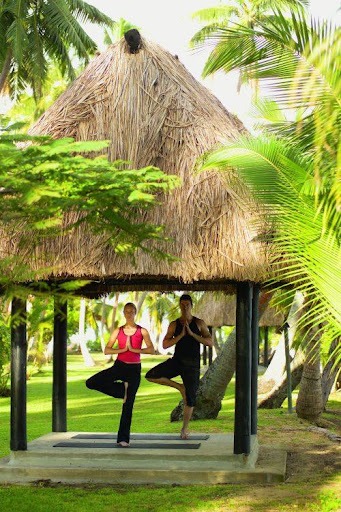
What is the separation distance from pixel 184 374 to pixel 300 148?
3.22 m

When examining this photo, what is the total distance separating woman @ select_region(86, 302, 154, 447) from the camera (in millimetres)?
9625

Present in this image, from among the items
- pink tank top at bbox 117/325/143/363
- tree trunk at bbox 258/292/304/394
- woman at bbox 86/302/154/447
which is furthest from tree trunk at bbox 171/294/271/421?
pink tank top at bbox 117/325/143/363

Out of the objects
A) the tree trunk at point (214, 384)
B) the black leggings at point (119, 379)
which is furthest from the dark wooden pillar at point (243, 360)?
the tree trunk at point (214, 384)

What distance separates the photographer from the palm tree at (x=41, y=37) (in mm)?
25984

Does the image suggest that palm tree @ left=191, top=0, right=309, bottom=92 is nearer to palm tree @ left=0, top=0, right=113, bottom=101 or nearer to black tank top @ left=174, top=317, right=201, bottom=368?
palm tree @ left=0, top=0, right=113, bottom=101

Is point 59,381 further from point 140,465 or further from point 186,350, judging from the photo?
point 140,465

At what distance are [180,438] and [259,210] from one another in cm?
286

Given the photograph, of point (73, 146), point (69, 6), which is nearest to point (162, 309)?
point (69, 6)

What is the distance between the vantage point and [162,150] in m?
9.49

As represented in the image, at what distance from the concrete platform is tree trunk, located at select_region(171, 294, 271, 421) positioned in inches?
158

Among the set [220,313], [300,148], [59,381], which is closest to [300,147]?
[300,148]

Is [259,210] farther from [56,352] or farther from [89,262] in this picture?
[56,352]

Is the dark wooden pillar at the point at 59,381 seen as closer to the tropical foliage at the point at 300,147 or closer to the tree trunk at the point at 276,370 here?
the tropical foliage at the point at 300,147

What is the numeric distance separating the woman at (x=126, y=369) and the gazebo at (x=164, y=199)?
20.5 inches
